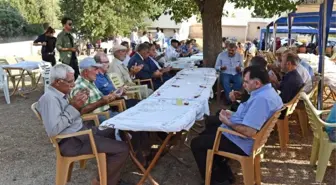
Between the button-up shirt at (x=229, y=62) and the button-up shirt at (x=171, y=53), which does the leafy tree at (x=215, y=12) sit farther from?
the button-up shirt at (x=171, y=53)

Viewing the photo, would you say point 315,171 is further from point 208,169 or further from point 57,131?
point 57,131

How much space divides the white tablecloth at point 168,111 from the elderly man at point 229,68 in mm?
2068

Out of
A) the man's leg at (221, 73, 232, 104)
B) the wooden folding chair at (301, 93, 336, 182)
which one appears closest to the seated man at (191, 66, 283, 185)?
the wooden folding chair at (301, 93, 336, 182)

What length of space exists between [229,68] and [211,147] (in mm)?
4017

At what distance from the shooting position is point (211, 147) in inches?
120

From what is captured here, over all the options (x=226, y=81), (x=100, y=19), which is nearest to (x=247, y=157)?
(x=226, y=81)

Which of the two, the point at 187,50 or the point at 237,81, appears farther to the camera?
the point at 187,50

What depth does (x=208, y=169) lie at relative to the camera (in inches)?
118

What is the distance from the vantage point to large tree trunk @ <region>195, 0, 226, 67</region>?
23.3 feet

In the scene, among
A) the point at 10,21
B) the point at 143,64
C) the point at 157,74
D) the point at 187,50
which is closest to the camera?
the point at 143,64

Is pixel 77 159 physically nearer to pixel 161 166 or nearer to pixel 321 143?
pixel 161 166

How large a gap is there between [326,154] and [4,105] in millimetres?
5996

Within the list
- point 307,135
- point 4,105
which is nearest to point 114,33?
point 4,105

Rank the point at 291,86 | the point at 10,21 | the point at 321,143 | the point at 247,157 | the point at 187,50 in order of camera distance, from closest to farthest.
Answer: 1. the point at 247,157
2. the point at 321,143
3. the point at 291,86
4. the point at 187,50
5. the point at 10,21
